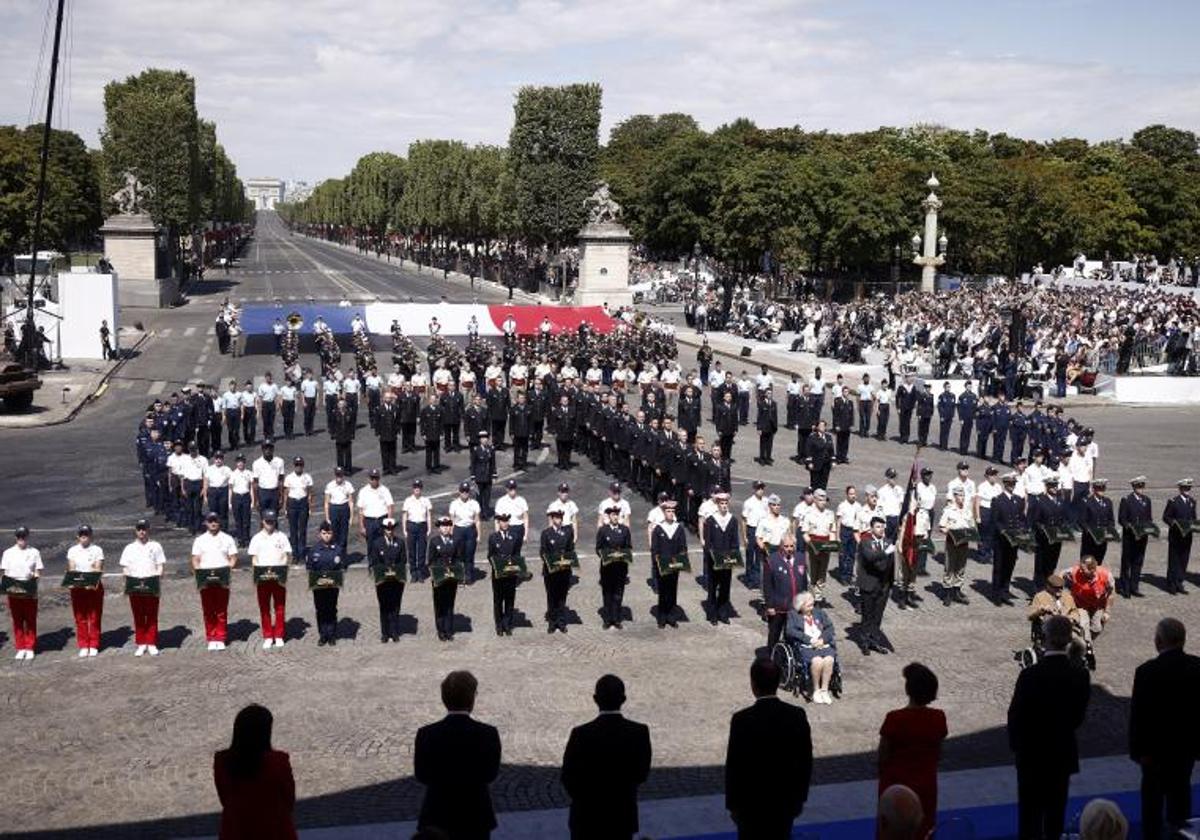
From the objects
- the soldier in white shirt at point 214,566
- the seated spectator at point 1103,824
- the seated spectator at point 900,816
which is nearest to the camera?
the seated spectator at point 1103,824

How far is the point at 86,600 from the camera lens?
46.9 feet

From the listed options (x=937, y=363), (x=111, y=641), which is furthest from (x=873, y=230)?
(x=111, y=641)

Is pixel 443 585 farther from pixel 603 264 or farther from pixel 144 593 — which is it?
pixel 603 264

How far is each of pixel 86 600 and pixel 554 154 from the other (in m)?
67.2

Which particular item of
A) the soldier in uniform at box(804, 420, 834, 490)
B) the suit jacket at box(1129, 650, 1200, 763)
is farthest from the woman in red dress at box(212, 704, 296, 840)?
the soldier in uniform at box(804, 420, 834, 490)

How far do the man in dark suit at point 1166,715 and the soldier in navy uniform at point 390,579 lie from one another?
28.6 feet

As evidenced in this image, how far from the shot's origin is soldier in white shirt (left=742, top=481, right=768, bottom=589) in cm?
1738

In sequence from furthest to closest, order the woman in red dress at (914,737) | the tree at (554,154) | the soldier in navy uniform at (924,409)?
1. the tree at (554,154)
2. the soldier in navy uniform at (924,409)
3. the woman in red dress at (914,737)

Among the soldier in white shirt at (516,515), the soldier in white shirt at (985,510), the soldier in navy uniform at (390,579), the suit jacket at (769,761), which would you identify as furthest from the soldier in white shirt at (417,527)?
the suit jacket at (769,761)

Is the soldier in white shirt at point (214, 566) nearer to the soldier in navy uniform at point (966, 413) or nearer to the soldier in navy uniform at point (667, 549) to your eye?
the soldier in navy uniform at point (667, 549)

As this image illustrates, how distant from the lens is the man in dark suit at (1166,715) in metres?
8.62

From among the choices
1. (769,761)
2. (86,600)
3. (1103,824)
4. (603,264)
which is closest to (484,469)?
(86,600)

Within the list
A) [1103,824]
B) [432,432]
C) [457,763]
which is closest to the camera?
[1103,824]

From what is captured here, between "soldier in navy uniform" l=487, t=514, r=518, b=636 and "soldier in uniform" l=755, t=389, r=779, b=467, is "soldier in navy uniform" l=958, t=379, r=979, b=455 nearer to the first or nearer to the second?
"soldier in uniform" l=755, t=389, r=779, b=467
